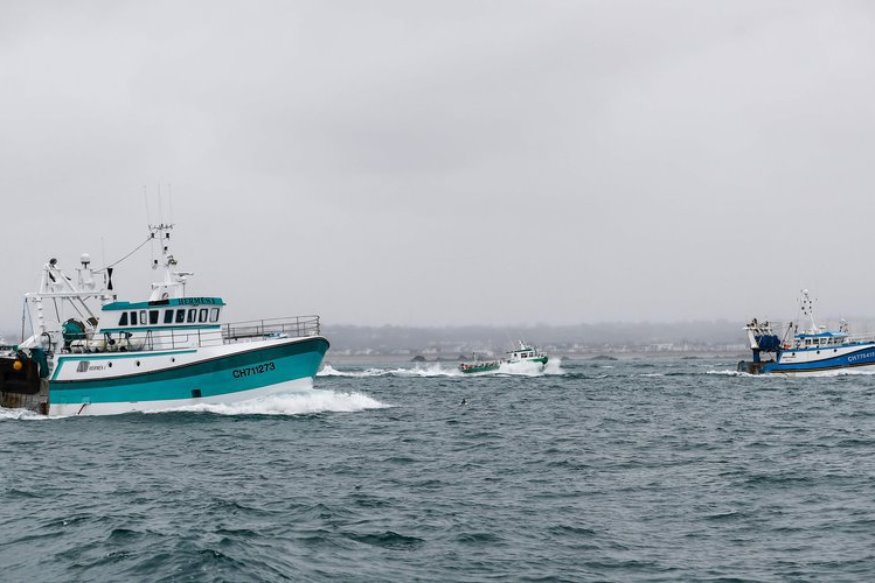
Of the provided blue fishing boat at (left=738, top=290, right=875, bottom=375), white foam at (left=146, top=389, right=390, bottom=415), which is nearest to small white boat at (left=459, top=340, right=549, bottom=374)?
blue fishing boat at (left=738, top=290, right=875, bottom=375)

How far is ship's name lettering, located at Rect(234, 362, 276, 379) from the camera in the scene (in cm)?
4406

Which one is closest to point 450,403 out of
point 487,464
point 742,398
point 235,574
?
point 742,398

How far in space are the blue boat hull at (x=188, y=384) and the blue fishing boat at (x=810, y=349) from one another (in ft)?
217

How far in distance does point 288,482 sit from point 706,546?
12.9 m

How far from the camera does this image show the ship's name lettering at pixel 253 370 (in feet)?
→ 145

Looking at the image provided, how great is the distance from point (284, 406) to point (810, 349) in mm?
67807

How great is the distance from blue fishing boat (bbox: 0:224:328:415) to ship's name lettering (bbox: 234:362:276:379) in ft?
0.18

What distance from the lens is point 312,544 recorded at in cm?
1762

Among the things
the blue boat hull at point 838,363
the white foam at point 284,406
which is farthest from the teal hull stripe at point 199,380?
the blue boat hull at point 838,363

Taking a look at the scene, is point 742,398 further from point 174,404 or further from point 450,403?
point 174,404

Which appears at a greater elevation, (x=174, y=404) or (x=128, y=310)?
(x=128, y=310)

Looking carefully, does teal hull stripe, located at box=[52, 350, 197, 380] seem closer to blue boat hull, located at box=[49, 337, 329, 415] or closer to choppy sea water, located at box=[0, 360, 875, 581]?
blue boat hull, located at box=[49, 337, 329, 415]

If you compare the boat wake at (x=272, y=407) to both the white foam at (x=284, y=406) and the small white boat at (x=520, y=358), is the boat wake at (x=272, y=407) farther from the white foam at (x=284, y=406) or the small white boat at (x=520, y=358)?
the small white boat at (x=520, y=358)

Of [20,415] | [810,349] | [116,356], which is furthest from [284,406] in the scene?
[810,349]
